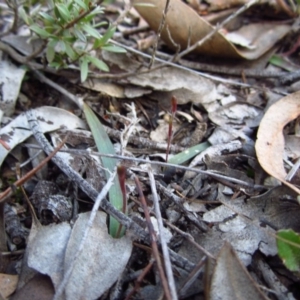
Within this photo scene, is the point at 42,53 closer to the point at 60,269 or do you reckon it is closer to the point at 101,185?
the point at 101,185

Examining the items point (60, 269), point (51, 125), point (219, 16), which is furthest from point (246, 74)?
point (60, 269)

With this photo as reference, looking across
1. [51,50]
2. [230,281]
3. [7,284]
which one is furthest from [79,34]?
[230,281]

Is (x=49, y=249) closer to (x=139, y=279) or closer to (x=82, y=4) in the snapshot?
(x=139, y=279)

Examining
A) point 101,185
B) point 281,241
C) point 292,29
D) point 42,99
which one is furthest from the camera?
point 292,29

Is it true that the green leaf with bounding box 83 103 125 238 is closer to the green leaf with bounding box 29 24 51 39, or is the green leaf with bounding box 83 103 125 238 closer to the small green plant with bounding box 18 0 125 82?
the small green plant with bounding box 18 0 125 82

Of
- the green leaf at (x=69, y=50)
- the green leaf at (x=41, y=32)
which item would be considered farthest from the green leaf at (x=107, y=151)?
the green leaf at (x=41, y=32)

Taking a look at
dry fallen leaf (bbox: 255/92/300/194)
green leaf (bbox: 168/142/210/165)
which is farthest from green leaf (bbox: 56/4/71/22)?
dry fallen leaf (bbox: 255/92/300/194)
